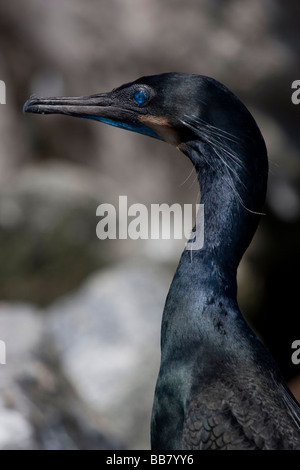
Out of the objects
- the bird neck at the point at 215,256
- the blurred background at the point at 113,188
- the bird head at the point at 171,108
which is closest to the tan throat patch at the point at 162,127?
the bird head at the point at 171,108

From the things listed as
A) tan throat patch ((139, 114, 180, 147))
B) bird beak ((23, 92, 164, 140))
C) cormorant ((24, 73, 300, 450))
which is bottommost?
cormorant ((24, 73, 300, 450))

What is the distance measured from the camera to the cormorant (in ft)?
9.74

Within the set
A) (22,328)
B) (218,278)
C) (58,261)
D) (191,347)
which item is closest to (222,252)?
(218,278)

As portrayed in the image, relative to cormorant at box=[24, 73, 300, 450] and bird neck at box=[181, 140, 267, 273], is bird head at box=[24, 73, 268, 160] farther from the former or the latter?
bird neck at box=[181, 140, 267, 273]

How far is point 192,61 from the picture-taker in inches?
361

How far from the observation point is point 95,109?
3682 mm

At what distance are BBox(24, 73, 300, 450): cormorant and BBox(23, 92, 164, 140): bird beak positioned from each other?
101 mm

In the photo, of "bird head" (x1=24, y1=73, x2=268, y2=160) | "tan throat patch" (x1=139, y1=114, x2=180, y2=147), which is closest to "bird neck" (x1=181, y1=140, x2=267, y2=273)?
"bird head" (x1=24, y1=73, x2=268, y2=160)

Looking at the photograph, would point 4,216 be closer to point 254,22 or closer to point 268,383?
point 254,22

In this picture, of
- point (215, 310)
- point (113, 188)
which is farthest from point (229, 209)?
point (113, 188)

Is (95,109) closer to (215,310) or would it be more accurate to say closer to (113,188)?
(215,310)

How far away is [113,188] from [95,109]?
553 cm

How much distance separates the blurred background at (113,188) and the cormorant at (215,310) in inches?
75.7
